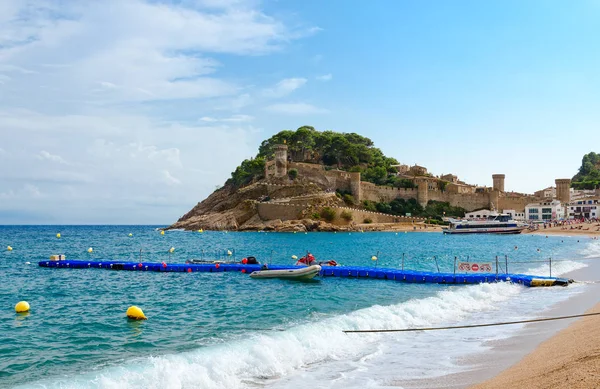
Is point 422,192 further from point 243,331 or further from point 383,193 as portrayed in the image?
point 243,331

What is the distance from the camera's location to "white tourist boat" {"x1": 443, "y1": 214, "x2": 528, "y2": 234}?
243 feet

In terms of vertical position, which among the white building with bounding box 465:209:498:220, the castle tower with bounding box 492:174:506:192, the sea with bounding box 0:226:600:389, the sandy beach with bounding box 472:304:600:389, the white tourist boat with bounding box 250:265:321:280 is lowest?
the sea with bounding box 0:226:600:389

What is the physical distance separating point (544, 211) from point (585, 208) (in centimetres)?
810

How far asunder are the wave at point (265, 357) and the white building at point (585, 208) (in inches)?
3544

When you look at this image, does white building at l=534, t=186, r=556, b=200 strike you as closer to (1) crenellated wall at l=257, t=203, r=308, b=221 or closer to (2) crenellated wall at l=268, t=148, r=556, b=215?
(2) crenellated wall at l=268, t=148, r=556, b=215

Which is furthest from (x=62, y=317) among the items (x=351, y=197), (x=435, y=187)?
(x=435, y=187)

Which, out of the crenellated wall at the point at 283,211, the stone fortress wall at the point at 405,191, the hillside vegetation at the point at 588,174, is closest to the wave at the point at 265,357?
the crenellated wall at the point at 283,211

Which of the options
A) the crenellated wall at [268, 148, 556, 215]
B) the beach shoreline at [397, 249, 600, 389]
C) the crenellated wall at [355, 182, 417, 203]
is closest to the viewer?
the beach shoreline at [397, 249, 600, 389]

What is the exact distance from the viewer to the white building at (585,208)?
304ft

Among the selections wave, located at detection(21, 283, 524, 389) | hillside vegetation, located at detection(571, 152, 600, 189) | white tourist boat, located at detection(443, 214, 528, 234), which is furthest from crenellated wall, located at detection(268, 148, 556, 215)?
wave, located at detection(21, 283, 524, 389)

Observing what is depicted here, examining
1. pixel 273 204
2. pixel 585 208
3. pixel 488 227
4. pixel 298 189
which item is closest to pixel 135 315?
pixel 273 204

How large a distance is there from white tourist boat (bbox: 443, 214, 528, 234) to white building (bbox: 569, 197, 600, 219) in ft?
81.1

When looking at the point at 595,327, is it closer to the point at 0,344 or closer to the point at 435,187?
the point at 0,344

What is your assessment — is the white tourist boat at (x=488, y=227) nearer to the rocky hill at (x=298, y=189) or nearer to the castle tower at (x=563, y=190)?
the rocky hill at (x=298, y=189)
